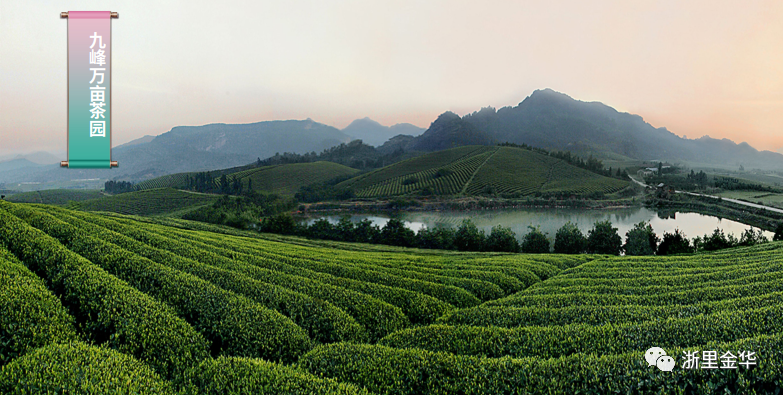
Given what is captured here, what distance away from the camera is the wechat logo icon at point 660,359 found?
601cm

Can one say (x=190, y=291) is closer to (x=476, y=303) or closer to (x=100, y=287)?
(x=100, y=287)

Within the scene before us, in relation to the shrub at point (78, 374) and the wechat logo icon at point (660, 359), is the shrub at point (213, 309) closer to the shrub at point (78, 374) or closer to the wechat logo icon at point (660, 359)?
the shrub at point (78, 374)

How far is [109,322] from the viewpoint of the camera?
8.30 meters

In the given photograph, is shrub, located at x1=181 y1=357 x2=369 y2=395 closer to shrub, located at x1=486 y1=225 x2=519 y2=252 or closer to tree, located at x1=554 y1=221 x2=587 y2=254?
shrub, located at x1=486 y1=225 x2=519 y2=252

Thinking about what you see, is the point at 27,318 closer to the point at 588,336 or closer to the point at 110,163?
the point at 110,163

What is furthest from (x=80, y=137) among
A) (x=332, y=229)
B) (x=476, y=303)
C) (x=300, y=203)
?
(x=300, y=203)

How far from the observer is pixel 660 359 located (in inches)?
245

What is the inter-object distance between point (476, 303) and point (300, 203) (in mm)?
92564

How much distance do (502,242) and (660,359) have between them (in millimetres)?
44962

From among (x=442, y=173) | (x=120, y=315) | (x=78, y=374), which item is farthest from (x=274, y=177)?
(x=78, y=374)

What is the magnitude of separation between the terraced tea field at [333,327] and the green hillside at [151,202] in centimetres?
6565

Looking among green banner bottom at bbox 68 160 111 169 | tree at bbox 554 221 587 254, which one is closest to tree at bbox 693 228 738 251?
tree at bbox 554 221 587 254

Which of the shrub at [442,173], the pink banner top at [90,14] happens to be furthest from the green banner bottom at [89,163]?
the shrub at [442,173]

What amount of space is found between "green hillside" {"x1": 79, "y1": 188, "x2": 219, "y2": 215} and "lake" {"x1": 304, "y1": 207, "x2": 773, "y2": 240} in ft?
92.3
